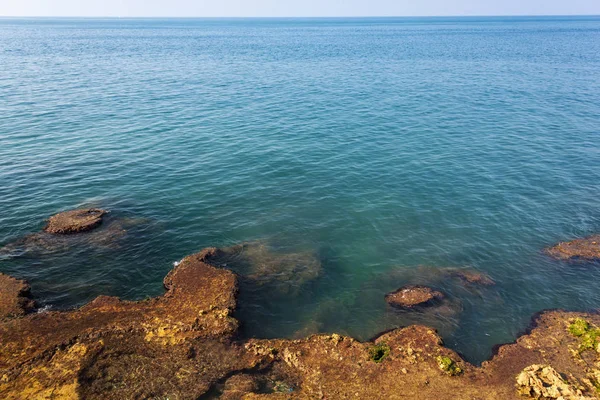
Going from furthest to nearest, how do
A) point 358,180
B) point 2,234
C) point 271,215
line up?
point 358,180 < point 271,215 < point 2,234

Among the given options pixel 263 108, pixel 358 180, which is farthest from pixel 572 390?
pixel 263 108

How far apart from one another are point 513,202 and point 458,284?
14.2 metres

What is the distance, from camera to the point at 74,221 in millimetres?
30094

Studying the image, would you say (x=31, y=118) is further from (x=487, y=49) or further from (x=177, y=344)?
(x=487, y=49)

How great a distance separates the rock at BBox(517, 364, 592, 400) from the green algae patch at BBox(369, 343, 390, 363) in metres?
5.96

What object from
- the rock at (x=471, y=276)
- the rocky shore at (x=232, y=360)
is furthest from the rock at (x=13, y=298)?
the rock at (x=471, y=276)

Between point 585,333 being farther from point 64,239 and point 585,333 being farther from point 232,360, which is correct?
point 64,239

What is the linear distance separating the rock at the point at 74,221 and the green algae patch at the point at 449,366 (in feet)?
85.5

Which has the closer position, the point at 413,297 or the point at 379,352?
the point at 379,352

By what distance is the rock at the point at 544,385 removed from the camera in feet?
54.3

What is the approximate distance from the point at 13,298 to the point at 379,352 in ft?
67.4

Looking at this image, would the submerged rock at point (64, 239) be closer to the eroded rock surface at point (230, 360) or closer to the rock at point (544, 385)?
the eroded rock surface at point (230, 360)

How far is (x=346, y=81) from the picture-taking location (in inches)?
3189

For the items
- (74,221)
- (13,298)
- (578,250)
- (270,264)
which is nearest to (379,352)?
(270,264)
